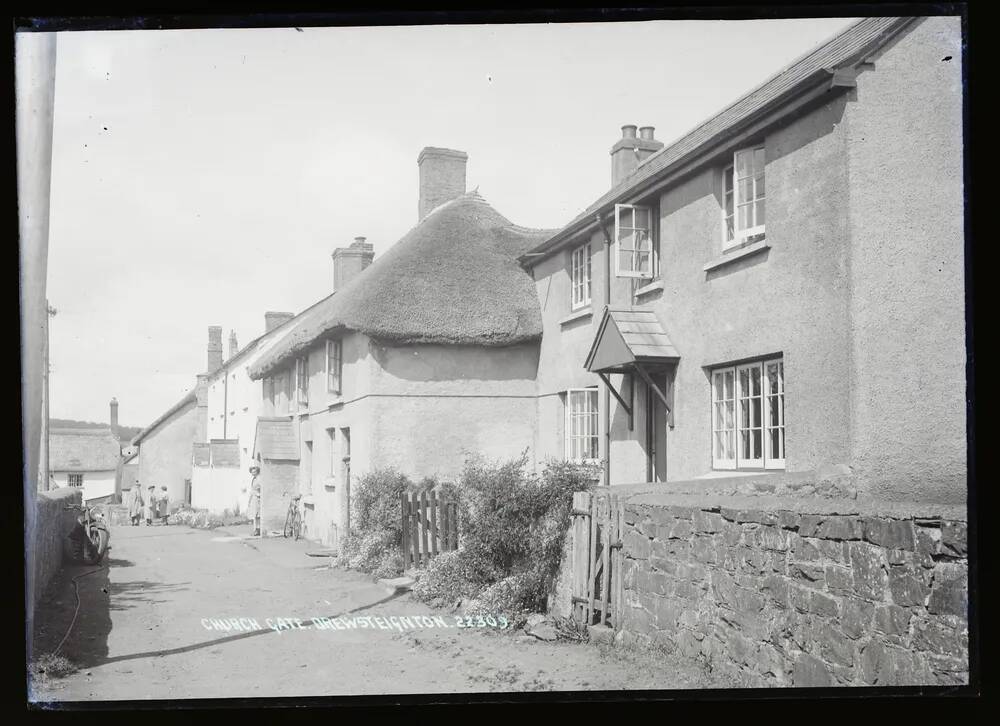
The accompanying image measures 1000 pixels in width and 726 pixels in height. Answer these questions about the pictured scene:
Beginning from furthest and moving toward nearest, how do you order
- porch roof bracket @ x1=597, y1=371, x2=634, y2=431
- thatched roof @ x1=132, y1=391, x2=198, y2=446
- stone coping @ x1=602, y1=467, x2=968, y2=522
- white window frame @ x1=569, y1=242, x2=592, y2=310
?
1. thatched roof @ x1=132, y1=391, x2=198, y2=446
2. white window frame @ x1=569, y1=242, x2=592, y2=310
3. porch roof bracket @ x1=597, y1=371, x2=634, y2=431
4. stone coping @ x1=602, y1=467, x2=968, y2=522

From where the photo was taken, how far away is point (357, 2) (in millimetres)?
6199

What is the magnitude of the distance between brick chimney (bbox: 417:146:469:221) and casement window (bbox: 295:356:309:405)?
479cm

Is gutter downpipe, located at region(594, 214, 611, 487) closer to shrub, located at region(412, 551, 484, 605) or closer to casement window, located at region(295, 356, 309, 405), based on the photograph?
shrub, located at region(412, 551, 484, 605)

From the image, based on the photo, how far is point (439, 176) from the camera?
18.6m

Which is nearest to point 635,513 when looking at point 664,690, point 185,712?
point 664,690

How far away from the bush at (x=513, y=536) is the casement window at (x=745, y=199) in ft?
11.1

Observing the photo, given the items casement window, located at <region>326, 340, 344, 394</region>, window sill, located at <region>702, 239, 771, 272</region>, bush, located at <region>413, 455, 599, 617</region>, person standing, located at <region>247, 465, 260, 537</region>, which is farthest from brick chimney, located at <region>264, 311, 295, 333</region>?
window sill, located at <region>702, 239, 771, 272</region>

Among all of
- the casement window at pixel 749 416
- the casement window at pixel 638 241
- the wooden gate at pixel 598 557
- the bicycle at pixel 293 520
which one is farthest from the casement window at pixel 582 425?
the bicycle at pixel 293 520

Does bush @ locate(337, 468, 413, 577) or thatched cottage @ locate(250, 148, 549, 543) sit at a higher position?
thatched cottage @ locate(250, 148, 549, 543)

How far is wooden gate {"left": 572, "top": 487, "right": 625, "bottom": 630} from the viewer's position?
8.59 m

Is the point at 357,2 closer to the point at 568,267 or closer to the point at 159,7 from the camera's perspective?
the point at 159,7

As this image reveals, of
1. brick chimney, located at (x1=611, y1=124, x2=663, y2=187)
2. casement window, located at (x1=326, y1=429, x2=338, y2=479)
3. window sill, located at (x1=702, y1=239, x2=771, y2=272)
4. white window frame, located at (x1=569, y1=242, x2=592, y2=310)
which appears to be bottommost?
casement window, located at (x1=326, y1=429, x2=338, y2=479)

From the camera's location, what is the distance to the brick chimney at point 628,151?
15.4 meters

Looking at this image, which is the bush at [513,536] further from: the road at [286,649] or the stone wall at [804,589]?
the stone wall at [804,589]
